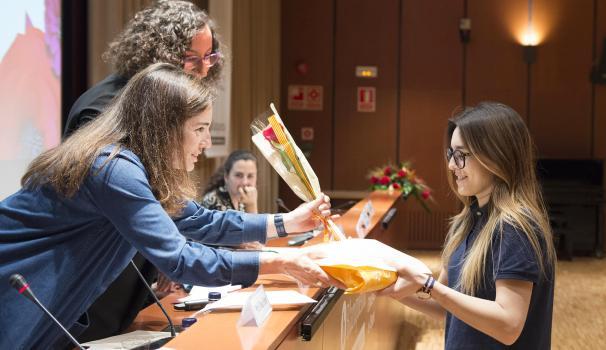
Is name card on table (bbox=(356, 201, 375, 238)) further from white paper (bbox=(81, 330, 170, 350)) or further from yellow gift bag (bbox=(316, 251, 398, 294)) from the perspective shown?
yellow gift bag (bbox=(316, 251, 398, 294))

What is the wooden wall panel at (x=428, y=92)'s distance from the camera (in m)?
9.91

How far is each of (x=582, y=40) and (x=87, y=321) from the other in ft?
30.4

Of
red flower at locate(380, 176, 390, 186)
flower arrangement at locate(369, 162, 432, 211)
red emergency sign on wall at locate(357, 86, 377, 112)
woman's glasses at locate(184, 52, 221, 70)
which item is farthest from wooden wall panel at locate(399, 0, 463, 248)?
woman's glasses at locate(184, 52, 221, 70)

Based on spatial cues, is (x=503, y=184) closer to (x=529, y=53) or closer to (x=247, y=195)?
(x=247, y=195)

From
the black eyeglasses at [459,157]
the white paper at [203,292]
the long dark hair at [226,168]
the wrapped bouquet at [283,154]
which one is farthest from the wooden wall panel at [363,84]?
the black eyeglasses at [459,157]

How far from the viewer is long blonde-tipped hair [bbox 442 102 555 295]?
6.14 feet

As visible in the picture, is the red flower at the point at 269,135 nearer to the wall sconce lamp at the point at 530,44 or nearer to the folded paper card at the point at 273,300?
the folded paper card at the point at 273,300

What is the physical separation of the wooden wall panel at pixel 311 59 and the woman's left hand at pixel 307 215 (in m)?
7.88

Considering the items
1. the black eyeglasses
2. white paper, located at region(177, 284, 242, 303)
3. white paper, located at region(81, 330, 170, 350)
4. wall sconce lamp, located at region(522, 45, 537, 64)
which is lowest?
white paper, located at region(81, 330, 170, 350)

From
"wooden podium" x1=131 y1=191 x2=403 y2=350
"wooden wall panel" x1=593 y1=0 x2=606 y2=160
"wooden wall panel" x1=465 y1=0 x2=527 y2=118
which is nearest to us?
"wooden podium" x1=131 y1=191 x2=403 y2=350

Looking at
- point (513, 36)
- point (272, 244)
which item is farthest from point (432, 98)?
point (272, 244)

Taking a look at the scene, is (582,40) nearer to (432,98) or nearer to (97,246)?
(432,98)

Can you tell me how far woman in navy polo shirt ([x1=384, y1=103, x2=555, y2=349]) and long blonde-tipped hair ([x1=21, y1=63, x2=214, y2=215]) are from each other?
1.97 feet

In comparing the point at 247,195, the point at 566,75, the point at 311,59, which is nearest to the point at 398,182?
the point at 247,195
